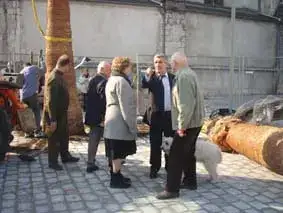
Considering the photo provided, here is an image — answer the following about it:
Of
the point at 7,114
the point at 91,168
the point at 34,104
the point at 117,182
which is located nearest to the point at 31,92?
the point at 34,104

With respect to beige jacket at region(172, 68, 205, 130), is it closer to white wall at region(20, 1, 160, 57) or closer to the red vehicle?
the red vehicle

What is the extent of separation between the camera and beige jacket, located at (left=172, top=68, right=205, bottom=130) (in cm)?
511

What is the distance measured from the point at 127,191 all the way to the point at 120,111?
1123 mm

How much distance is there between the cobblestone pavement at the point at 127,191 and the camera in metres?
5.14

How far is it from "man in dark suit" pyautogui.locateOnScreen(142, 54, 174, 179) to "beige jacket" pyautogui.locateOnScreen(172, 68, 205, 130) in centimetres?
92

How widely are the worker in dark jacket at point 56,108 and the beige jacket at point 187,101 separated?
7.32 feet

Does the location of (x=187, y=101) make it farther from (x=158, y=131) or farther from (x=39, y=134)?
(x=39, y=134)

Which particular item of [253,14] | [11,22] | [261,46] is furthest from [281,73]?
[11,22]

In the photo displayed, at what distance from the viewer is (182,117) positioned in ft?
16.8

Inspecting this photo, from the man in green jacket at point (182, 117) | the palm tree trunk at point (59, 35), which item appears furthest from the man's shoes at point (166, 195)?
the palm tree trunk at point (59, 35)

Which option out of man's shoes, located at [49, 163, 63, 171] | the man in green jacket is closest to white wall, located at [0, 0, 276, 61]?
man's shoes, located at [49, 163, 63, 171]

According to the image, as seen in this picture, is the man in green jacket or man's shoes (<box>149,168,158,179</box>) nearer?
the man in green jacket

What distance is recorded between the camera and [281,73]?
27.2 metres

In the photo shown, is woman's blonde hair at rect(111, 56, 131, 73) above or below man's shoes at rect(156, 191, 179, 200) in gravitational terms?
above
